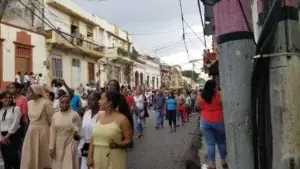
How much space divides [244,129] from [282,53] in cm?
62

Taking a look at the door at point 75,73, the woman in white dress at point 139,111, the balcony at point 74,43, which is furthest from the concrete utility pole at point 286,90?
the door at point 75,73

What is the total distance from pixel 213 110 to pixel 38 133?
9.45ft

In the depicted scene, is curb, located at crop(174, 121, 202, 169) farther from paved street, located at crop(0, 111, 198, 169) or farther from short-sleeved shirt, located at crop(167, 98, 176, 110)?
short-sleeved shirt, located at crop(167, 98, 176, 110)

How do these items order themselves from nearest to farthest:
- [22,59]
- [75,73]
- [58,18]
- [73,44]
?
[22,59]
[73,44]
[58,18]
[75,73]

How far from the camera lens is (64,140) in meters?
6.05

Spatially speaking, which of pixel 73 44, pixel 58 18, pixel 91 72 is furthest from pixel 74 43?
pixel 91 72

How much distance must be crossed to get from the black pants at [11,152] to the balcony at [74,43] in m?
16.4

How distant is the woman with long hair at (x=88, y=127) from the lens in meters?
5.78

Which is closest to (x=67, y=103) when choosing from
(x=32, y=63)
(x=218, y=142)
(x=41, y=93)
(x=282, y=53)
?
(x=41, y=93)

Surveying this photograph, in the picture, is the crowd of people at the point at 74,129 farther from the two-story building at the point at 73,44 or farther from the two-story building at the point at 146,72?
the two-story building at the point at 146,72

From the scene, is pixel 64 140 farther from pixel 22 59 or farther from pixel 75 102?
pixel 22 59

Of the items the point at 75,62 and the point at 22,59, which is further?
the point at 75,62

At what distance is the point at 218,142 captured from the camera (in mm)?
6988

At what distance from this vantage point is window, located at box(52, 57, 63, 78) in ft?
89.8
